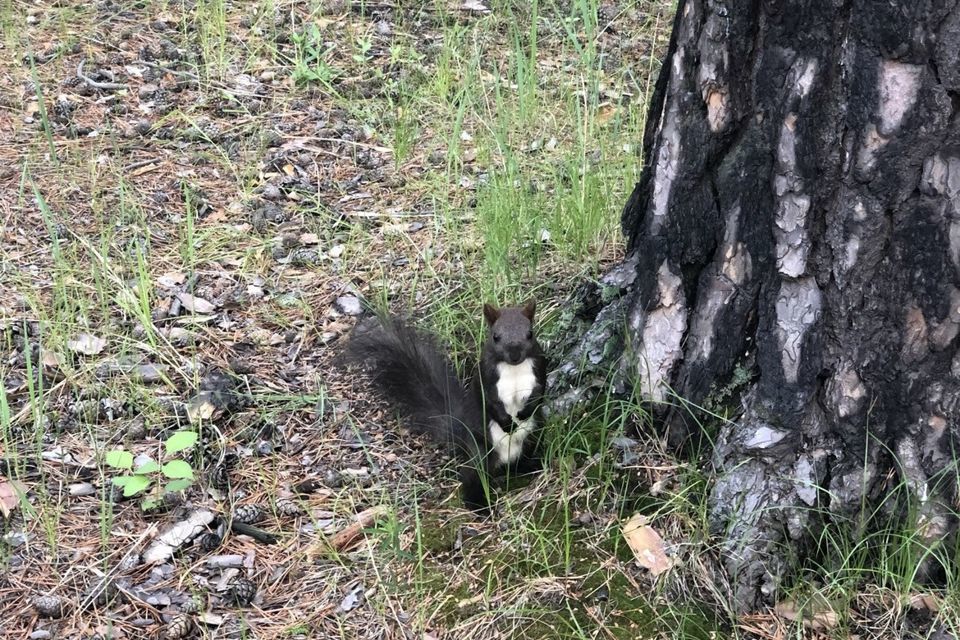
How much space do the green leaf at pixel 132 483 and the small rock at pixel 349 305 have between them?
3.37 ft

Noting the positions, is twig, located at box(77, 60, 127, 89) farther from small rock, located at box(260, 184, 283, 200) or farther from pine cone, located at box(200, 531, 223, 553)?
pine cone, located at box(200, 531, 223, 553)

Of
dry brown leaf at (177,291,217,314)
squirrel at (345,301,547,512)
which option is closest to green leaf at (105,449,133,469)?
squirrel at (345,301,547,512)

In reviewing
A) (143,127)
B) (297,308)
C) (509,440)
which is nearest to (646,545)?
(509,440)

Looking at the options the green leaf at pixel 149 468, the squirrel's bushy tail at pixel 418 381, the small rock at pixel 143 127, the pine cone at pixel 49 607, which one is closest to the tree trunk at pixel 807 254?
the squirrel's bushy tail at pixel 418 381

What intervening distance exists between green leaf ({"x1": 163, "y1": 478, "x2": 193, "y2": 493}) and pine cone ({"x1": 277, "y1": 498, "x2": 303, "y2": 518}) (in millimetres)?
264

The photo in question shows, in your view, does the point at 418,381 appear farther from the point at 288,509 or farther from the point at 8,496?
the point at 8,496

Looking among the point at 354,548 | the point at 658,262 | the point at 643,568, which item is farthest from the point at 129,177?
the point at 643,568

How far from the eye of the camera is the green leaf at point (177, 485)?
275 centimetres

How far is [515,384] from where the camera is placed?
286cm

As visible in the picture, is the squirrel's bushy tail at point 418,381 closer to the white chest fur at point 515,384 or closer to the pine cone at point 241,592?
the white chest fur at point 515,384

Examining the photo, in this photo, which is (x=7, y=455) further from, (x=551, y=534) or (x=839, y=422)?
(x=839, y=422)

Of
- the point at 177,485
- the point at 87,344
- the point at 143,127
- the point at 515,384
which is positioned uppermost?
the point at 143,127

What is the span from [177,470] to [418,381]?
0.75m

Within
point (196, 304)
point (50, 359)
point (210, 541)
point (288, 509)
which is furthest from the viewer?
point (196, 304)
